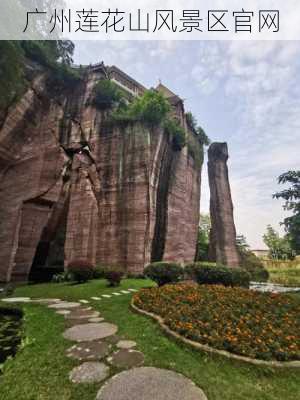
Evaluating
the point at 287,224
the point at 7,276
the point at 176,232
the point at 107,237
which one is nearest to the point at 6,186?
the point at 7,276

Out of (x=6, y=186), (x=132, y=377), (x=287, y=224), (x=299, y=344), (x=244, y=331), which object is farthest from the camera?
(x=6, y=186)

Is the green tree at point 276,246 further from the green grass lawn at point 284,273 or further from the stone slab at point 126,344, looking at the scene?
the stone slab at point 126,344

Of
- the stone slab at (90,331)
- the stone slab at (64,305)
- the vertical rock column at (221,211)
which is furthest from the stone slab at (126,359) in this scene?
the vertical rock column at (221,211)

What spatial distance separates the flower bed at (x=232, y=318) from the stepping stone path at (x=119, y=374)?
3.54ft

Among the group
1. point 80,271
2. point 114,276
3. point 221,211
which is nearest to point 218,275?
point 114,276

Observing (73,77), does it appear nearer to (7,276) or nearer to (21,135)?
(21,135)

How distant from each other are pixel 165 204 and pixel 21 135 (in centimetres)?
1069

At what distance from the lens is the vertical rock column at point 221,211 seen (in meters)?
21.7

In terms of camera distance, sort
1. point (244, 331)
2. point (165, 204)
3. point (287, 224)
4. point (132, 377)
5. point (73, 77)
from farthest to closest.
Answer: point (73, 77), point (165, 204), point (287, 224), point (244, 331), point (132, 377)

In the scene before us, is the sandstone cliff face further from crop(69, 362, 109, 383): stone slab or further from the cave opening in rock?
crop(69, 362, 109, 383): stone slab

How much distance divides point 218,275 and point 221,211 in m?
14.6

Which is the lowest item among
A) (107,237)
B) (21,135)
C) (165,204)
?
(107,237)

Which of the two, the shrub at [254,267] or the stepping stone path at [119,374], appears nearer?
the stepping stone path at [119,374]

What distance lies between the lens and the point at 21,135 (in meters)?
15.1
